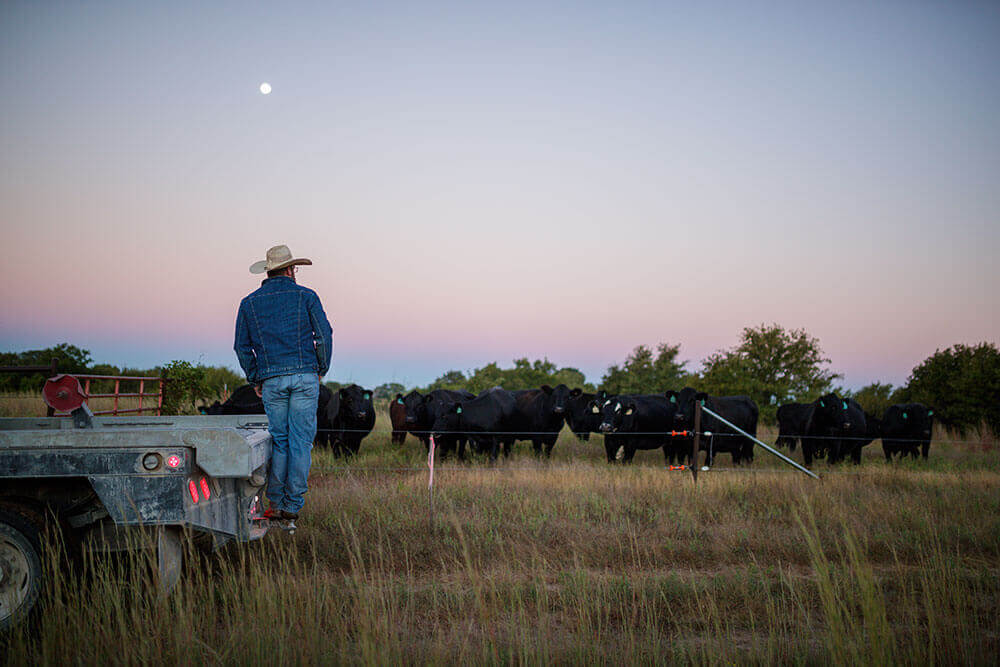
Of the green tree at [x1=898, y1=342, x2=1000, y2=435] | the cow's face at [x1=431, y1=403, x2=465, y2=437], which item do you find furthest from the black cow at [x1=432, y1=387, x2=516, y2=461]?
the green tree at [x1=898, y1=342, x2=1000, y2=435]

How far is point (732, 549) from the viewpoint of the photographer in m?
6.78

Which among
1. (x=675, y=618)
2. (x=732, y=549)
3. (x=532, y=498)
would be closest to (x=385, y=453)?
(x=532, y=498)

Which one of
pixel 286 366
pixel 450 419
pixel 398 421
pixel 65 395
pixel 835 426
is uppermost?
pixel 286 366

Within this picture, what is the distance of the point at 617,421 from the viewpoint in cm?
1633

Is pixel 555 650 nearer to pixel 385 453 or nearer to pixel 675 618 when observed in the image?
pixel 675 618

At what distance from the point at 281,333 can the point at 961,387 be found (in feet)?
88.3

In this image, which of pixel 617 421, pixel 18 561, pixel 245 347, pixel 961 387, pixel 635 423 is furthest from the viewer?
pixel 961 387

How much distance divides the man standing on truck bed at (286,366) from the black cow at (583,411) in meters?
13.3

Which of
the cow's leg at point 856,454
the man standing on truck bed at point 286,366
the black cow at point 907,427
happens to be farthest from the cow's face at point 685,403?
the man standing on truck bed at point 286,366

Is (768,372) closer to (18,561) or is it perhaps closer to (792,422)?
(792,422)

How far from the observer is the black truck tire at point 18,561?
3828 millimetres

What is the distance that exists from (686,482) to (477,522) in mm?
4146

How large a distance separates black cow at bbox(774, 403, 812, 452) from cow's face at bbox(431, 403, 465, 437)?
8.81 meters

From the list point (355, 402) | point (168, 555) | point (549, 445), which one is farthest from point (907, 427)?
point (168, 555)
